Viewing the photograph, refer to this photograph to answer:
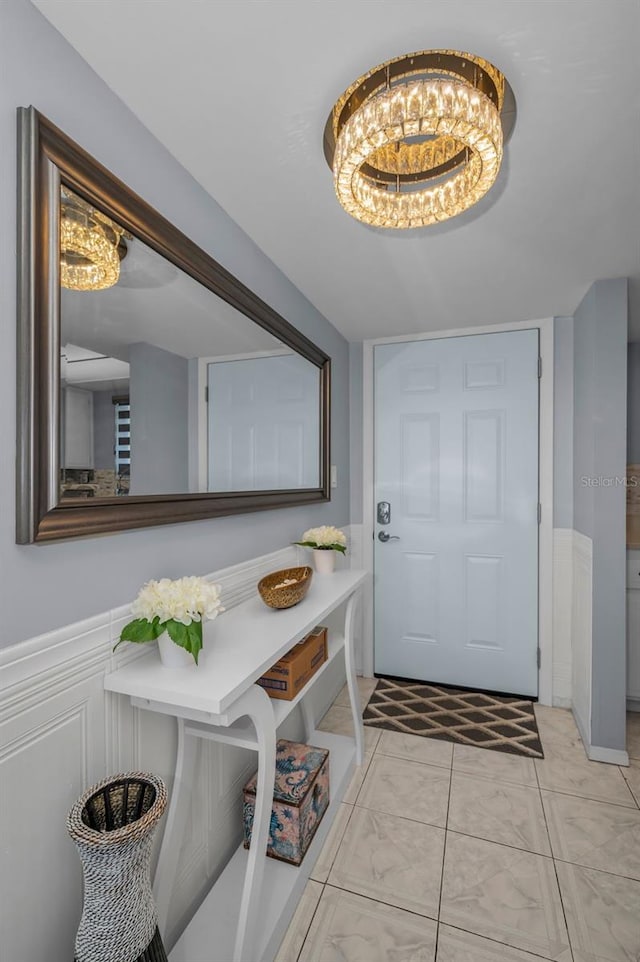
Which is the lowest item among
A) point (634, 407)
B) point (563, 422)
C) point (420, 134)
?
point (563, 422)

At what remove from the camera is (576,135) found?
1.20 m

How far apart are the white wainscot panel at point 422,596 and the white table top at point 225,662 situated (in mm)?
1386

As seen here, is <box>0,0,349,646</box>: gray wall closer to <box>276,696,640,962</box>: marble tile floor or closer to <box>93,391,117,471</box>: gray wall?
<box>93,391,117,471</box>: gray wall

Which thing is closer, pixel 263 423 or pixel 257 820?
pixel 257 820

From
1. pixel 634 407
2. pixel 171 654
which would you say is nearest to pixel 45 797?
pixel 171 654

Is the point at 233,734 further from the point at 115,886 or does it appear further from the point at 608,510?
the point at 608,510

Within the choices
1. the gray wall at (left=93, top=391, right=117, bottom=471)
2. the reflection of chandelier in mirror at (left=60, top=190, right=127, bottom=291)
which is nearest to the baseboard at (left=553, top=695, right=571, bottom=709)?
the gray wall at (left=93, top=391, right=117, bottom=471)

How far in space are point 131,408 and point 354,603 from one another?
128cm

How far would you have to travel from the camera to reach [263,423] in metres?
1.84

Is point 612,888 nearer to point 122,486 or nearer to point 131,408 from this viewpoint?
point 122,486

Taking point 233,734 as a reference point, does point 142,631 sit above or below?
above

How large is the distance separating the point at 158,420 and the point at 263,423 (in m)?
0.62

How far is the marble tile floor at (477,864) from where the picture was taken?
1271 mm

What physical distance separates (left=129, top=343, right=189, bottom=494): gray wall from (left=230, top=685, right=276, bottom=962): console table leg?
0.60m
